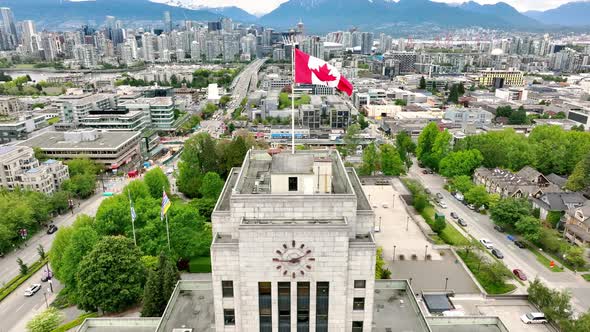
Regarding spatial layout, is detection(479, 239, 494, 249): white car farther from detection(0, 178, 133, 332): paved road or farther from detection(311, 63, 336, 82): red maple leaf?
detection(0, 178, 133, 332): paved road

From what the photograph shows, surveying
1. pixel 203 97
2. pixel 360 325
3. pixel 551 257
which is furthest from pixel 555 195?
pixel 203 97

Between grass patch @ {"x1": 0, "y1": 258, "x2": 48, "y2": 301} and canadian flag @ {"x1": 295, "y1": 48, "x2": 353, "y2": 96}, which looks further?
grass patch @ {"x1": 0, "y1": 258, "x2": 48, "y2": 301}

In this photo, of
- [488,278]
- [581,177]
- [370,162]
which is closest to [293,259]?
[488,278]

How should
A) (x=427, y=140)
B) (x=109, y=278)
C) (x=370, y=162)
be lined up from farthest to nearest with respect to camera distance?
(x=427, y=140) → (x=370, y=162) → (x=109, y=278)

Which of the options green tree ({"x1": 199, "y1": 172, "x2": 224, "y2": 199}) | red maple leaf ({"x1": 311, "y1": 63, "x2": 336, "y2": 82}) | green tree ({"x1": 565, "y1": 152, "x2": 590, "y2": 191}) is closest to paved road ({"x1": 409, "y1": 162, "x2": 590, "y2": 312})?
green tree ({"x1": 565, "y1": 152, "x2": 590, "y2": 191})

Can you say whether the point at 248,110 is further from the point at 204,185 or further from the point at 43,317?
the point at 43,317

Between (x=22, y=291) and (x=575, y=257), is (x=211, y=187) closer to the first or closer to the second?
(x=22, y=291)
